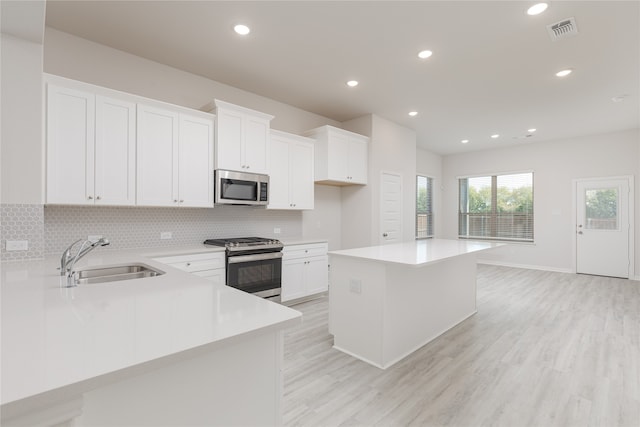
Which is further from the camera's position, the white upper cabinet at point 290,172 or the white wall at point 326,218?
the white wall at point 326,218

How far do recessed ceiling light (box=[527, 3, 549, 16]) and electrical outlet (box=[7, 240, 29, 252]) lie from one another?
4340 mm

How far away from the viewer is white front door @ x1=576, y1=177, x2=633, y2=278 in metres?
5.97

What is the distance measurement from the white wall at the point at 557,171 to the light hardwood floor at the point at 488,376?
3.12m

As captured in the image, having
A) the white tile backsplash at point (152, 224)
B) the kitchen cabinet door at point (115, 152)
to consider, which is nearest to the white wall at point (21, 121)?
the kitchen cabinet door at point (115, 152)

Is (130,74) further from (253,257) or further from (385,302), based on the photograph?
(385,302)

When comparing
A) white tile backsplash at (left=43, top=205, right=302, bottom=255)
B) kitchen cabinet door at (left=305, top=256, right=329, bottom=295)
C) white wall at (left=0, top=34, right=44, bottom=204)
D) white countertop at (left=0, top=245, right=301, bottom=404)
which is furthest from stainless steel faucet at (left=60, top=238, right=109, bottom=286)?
kitchen cabinet door at (left=305, top=256, right=329, bottom=295)

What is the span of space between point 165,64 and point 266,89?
125cm

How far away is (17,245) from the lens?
2174mm

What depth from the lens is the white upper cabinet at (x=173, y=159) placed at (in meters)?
3.00

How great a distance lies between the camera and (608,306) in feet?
13.9

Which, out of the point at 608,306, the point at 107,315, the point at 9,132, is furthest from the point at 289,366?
the point at 608,306

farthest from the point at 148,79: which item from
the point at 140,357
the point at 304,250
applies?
the point at 140,357

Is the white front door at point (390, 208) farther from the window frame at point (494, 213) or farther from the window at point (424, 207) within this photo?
A: the window frame at point (494, 213)

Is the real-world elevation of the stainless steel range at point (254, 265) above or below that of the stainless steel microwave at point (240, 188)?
below
